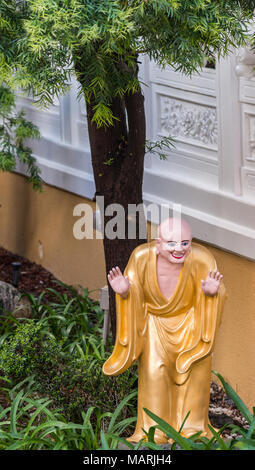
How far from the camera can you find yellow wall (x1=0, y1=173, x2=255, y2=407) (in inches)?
233

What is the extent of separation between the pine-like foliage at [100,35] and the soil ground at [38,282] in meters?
2.48

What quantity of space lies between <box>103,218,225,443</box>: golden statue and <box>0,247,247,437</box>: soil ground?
1017 mm

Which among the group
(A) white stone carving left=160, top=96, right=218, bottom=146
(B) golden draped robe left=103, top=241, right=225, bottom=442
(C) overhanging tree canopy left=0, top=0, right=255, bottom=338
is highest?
(C) overhanging tree canopy left=0, top=0, right=255, bottom=338

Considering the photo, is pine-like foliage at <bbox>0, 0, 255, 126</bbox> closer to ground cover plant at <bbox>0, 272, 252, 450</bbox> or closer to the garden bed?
ground cover plant at <bbox>0, 272, 252, 450</bbox>

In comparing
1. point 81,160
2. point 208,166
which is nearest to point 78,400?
point 208,166

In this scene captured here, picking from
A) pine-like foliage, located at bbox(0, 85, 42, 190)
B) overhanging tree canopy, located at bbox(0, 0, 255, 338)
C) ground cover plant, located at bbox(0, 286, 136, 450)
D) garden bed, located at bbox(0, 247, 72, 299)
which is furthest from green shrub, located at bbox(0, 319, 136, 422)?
garden bed, located at bbox(0, 247, 72, 299)

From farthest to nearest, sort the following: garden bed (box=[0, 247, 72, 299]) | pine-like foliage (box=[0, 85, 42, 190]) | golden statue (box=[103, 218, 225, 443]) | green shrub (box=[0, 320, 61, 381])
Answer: garden bed (box=[0, 247, 72, 299]) < pine-like foliage (box=[0, 85, 42, 190]) < green shrub (box=[0, 320, 61, 381]) < golden statue (box=[103, 218, 225, 443])

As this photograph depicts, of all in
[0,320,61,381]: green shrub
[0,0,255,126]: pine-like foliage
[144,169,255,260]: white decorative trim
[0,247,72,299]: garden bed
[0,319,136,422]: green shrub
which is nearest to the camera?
[0,0,255,126]: pine-like foliage

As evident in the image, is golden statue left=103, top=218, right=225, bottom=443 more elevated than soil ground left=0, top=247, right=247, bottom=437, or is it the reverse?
golden statue left=103, top=218, right=225, bottom=443

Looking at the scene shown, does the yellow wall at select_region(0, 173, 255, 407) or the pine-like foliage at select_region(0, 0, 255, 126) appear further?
the yellow wall at select_region(0, 173, 255, 407)

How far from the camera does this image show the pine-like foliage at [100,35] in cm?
392

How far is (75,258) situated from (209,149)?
230 centimetres

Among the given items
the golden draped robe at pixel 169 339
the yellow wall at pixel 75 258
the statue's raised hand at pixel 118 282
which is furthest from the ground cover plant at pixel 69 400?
the statue's raised hand at pixel 118 282

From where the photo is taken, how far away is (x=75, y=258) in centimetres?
810
